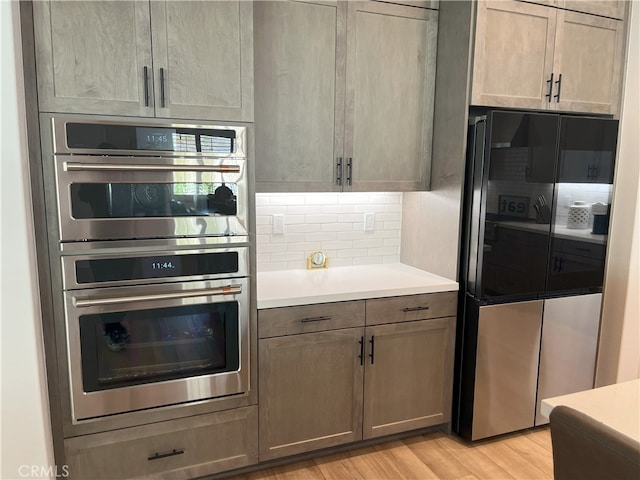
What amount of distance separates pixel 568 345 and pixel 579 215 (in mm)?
765

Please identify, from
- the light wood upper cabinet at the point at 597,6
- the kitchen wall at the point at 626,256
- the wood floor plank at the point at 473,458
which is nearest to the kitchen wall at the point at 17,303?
the wood floor plank at the point at 473,458

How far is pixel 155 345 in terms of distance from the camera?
2086 mm

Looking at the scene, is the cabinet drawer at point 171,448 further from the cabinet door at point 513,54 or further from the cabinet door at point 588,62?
the cabinet door at point 588,62

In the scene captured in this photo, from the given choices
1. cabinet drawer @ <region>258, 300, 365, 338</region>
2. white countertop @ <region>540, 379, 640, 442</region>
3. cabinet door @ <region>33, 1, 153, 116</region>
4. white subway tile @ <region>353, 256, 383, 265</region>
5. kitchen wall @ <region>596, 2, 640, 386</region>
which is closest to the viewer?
white countertop @ <region>540, 379, 640, 442</region>

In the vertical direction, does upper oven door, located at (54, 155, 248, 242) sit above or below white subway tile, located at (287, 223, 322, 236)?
above

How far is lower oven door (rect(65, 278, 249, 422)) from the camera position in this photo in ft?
6.45

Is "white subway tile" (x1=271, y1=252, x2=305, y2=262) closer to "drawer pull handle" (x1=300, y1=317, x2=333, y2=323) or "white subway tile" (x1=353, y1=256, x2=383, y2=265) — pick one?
"white subway tile" (x1=353, y1=256, x2=383, y2=265)

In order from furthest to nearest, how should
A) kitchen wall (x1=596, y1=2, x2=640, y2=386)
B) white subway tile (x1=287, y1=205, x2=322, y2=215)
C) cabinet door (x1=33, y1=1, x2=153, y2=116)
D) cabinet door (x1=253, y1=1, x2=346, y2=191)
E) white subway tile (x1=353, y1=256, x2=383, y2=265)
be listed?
white subway tile (x1=353, y1=256, x2=383, y2=265), white subway tile (x1=287, y1=205, x2=322, y2=215), kitchen wall (x1=596, y1=2, x2=640, y2=386), cabinet door (x1=253, y1=1, x2=346, y2=191), cabinet door (x1=33, y1=1, x2=153, y2=116)

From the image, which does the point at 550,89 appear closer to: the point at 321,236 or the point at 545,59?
the point at 545,59

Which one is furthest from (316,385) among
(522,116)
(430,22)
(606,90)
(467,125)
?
(606,90)

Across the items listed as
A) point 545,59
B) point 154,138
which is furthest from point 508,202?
point 154,138

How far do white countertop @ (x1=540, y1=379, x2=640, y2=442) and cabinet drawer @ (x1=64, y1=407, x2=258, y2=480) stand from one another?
4.83 ft

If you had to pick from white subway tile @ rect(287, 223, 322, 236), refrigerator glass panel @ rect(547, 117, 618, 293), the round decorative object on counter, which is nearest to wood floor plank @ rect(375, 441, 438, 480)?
refrigerator glass panel @ rect(547, 117, 618, 293)

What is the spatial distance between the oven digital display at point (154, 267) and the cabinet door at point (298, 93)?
523 millimetres
